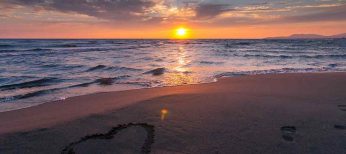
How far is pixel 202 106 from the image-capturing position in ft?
23.7

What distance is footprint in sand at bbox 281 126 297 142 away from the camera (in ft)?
16.8

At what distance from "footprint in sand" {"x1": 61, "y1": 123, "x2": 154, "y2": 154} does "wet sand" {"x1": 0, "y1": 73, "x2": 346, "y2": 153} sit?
15mm

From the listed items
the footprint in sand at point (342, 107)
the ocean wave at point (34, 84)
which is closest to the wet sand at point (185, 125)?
the footprint in sand at point (342, 107)

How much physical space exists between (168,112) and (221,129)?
1.50m

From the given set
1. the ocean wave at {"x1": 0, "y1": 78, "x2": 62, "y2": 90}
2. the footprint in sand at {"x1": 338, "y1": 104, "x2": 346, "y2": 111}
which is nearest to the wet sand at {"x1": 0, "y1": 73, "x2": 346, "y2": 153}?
the footprint in sand at {"x1": 338, "y1": 104, "x2": 346, "y2": 111}

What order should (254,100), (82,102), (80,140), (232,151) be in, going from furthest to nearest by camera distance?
(82,102) → (254,100) → (80,140) → (232,151)

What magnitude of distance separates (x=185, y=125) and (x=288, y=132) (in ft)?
5.84

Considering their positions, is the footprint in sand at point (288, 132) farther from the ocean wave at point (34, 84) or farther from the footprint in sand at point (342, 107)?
the ocean wave at point (34, 84)

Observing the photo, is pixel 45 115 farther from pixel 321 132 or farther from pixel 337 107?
pixel 337 107

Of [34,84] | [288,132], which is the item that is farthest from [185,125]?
[34,84]

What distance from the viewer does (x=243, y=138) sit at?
16.7 ft

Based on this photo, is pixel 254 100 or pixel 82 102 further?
pixel 82 102

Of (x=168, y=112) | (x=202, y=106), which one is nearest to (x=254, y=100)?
(x=202, y=106)

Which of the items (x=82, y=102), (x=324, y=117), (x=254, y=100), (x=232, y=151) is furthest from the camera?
(x=82, y=102)
